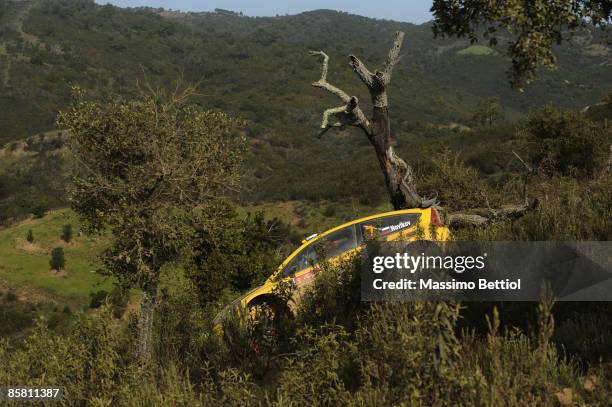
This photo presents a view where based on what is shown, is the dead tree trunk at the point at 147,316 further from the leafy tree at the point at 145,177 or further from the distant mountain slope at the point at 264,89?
the distant mountain slope at the point at 264,89

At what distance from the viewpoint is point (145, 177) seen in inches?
443

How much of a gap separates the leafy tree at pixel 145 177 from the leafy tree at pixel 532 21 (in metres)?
6.11

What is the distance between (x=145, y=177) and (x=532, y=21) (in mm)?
7627

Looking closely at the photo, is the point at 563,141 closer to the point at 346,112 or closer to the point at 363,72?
the point at 363,72

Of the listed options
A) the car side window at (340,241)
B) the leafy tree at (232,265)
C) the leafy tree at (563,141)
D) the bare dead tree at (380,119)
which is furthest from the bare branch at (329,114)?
the leafy tree at (563,141)

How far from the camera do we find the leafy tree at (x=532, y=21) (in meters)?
7.69

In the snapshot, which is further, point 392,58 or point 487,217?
point 487,217

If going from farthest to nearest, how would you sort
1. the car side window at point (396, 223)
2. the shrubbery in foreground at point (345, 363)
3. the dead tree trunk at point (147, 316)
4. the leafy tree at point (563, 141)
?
the leafy tree at point (563, 141), the car side window at point (396, 223), the dead tree trunk at point (147, 316), the shrubbery in foreground at point (345, 363)

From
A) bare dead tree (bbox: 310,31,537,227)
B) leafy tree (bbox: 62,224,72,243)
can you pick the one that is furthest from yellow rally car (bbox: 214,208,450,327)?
leafy tree (bbox: 62,224,72,243)

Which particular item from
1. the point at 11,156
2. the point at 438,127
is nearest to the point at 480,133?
the point at 438,127

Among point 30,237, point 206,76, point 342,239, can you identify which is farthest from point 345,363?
point 206,76

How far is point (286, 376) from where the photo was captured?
15.1 feet

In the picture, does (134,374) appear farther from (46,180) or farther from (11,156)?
(11,156)

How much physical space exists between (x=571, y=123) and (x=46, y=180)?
6982cm
